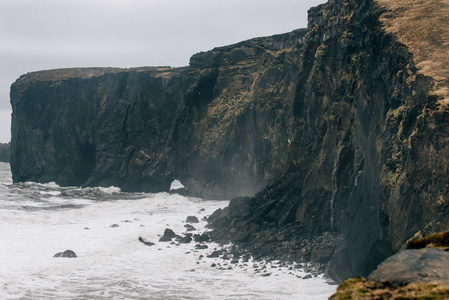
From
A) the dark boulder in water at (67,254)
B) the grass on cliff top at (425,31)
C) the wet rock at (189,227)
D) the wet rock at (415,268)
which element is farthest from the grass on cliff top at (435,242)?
the wet rock at (189,227)

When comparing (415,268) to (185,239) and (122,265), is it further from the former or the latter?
(185,239)

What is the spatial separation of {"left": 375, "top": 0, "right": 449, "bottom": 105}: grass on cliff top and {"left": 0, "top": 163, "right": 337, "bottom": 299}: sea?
1226cm

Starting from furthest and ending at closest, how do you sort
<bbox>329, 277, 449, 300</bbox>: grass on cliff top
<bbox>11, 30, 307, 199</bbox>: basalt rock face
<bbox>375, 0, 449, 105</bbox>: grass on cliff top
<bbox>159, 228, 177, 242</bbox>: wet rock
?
<bbox>11, 30, 307, 199</bbox>: basalt rock face → <bbox>159, 228, 177, 242</bbox>: wet rock → <bbox>375, 0, 449, 105</bbox>: grass on cliff top → <bbox>329, 277, 449, 300</bbox>: grass on cliff top

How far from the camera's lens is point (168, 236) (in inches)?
1580

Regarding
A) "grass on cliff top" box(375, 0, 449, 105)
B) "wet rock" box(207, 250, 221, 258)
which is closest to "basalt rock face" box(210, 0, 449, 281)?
"grass on cliff top" box(375, 0, 449, 105)

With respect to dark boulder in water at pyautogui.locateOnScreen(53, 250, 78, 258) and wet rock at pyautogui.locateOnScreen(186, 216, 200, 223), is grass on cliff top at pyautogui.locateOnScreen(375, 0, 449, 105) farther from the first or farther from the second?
wet rock at pyautogui.locateOnScreen(186, 216, 200, 223)

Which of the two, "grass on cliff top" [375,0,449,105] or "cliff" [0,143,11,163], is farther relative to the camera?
"cliff" [0,143,11,163]

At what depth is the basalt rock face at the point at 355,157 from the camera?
1948cm

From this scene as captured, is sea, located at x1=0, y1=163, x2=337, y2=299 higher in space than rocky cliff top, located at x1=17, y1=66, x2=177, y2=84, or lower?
lower

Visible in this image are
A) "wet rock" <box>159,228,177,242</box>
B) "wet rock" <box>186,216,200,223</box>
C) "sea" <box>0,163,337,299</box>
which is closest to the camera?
"sea" <box>0,163,337,299</box>

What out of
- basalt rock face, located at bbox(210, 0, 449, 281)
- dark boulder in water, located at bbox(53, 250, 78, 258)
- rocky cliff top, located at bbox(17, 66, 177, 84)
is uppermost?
rocky cliff top, located at bbox(17, 66, 177, 84)

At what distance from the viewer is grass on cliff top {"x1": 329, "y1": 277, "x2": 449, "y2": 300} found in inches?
254

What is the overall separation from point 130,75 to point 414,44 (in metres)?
71.7

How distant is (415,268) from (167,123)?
252 ft
